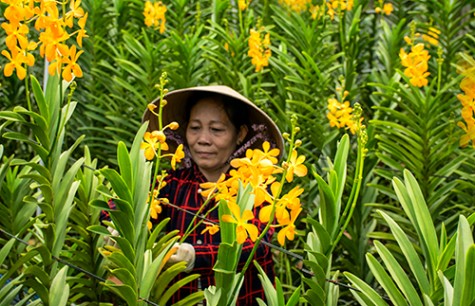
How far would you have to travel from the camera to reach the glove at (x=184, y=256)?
2.52 metres

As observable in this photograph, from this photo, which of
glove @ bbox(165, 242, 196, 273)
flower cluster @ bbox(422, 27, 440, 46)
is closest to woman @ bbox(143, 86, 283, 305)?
glove @ bbox(165, 242, 196, 273)

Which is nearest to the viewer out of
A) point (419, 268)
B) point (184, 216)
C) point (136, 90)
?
point (419, 268)

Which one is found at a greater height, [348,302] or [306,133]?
[306,133]

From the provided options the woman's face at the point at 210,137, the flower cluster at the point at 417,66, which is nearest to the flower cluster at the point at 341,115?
the flower cluster at the point at 417,66

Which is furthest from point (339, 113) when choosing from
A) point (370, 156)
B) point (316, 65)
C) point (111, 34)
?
point (111, 34)

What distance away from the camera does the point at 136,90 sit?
13.8 feet

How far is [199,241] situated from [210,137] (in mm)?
387

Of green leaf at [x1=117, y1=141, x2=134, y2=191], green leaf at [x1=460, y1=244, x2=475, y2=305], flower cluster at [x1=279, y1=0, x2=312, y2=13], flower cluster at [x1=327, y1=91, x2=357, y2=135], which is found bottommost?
green leaf at [x1=460, y1=244, x2=475, y2=305]

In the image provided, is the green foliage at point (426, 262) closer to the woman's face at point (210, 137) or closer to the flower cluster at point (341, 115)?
the woman's face at point (210, 137)

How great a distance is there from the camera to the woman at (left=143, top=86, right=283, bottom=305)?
2.83 metres

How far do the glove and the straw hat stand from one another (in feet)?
1.86

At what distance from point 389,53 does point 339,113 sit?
39.3 inches

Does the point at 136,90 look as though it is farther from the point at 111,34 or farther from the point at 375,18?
the point at 375,18

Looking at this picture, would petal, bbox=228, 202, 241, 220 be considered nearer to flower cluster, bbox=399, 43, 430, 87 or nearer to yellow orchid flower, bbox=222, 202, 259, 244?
yellow orchid flower, bbox=222, 202, 259, 244
